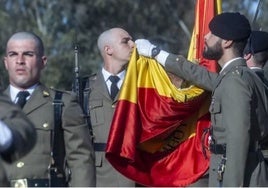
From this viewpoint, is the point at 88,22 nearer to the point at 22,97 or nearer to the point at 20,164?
the point at 22,97

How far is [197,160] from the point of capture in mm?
9148

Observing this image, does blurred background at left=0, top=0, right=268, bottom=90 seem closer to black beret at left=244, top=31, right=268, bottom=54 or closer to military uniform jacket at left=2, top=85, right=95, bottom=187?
black beret at left=244, top=31, right=268, bottom=54

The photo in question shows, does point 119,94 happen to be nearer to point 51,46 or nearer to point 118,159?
point 118,159

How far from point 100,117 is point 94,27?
25361mm

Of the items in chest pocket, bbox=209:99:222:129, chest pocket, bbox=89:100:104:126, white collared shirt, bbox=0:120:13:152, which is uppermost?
white collared shirt, bbox=0:120:13:152

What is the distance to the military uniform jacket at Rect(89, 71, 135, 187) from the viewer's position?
9.34 metres

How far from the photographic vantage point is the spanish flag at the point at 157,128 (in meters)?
8.80

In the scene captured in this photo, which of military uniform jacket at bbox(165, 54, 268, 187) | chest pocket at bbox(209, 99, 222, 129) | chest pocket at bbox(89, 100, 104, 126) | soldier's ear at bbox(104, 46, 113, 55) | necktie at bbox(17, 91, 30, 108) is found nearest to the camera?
military uniform jacket at bbox(165, 54, 268, 187)

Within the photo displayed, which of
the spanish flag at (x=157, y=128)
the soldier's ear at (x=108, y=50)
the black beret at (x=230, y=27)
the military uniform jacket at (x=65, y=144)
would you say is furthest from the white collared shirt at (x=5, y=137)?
the soldier's ear at (x=108, y=50)

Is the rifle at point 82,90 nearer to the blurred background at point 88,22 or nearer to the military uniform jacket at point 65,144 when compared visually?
the military uniform jacket at point 65,144

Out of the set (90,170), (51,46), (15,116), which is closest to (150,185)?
(90,170)

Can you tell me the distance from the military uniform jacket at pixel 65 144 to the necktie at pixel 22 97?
3cm

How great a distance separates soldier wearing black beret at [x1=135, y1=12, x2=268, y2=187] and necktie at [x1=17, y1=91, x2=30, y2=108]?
127 cm

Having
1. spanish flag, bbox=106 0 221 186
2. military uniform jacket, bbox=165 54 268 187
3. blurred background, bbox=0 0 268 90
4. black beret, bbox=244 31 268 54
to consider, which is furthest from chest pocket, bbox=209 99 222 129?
blurred background, bbox=0 0 268 90
